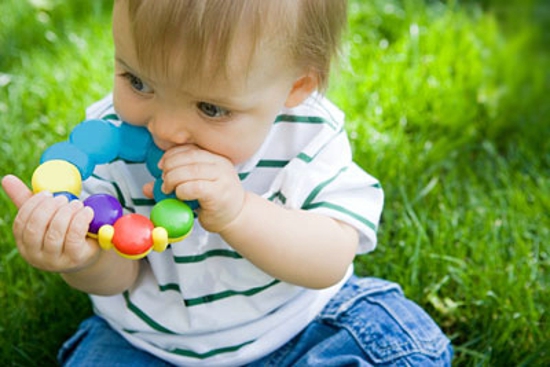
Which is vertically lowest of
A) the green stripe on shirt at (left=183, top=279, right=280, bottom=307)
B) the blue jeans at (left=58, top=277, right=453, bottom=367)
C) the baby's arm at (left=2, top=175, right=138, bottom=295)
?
the blue jeans at (left=58, top=277, right=453, bottom=367)

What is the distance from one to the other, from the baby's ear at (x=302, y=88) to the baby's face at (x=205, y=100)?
4cm

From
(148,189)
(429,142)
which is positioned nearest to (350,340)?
(148,189)

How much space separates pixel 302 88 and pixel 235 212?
231mm

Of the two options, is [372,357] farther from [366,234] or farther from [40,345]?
[40,345]

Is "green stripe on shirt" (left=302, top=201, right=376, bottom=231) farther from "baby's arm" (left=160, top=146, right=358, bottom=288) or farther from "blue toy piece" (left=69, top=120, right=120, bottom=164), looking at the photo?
"blue toy piece" (left=69, top=120, right=120, bottom=164)

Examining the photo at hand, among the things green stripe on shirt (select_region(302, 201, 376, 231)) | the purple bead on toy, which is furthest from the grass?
the purple bead on toy

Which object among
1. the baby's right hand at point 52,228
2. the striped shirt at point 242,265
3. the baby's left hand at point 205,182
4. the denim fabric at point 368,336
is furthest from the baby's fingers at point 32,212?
the denim fabric at point 368,336

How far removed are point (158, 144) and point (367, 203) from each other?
367 millimetres

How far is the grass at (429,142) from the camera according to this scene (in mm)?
1604

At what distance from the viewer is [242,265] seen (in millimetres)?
1377

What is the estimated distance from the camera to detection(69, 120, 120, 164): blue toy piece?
4.00 feet

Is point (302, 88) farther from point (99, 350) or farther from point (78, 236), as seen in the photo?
point (99, 350)

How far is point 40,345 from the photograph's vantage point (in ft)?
5.13

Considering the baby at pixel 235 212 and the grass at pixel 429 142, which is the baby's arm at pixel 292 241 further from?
the grass at pixel 429 142
